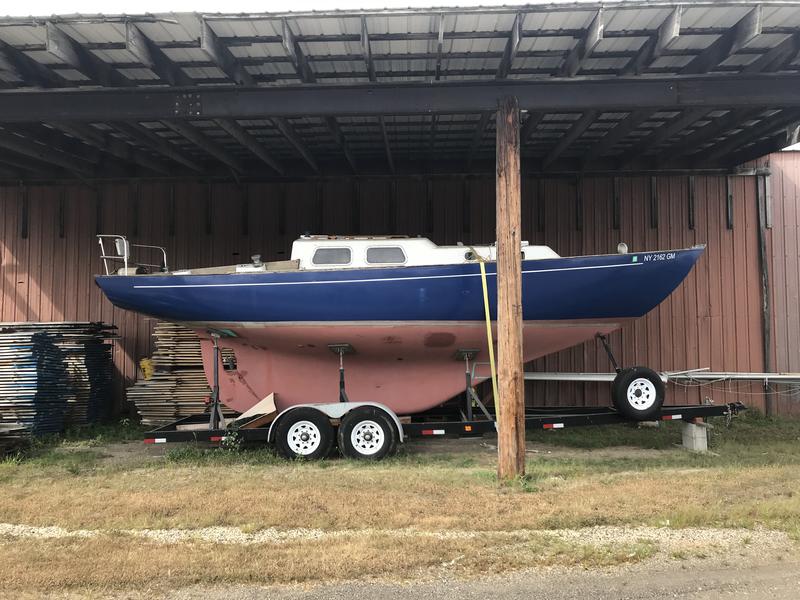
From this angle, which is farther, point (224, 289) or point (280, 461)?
point (224, 289)

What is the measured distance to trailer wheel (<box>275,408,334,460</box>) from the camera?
24.9 feet

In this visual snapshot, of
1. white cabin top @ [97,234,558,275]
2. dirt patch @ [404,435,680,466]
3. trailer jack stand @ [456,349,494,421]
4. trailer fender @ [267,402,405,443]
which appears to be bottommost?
dirt patch @ [404,435,680,466]

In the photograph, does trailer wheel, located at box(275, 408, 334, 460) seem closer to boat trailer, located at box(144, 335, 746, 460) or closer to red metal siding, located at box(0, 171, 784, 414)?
boat trailer, located at box(144, 335, 746, 460)

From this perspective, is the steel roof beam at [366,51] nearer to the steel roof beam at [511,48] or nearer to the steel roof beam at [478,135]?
the steel roof beam at [511,48]

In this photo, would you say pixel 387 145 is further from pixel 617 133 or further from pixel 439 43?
pixel 617 133

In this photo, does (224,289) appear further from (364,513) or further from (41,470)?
(364,513)

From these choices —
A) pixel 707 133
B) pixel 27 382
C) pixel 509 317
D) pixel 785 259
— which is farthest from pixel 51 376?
pixel 785 259

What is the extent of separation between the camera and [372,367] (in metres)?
8.80

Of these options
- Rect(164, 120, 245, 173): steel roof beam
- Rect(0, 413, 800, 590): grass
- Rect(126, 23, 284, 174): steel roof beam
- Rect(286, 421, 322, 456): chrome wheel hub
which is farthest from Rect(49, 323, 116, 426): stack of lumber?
Rect(286, 421, 322, 456): chrome wheel hub

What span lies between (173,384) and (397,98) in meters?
6.14

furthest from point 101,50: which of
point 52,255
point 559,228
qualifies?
point 559,228

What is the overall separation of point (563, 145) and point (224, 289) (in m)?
6.12

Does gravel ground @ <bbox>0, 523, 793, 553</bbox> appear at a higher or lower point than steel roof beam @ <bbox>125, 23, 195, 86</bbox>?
lower

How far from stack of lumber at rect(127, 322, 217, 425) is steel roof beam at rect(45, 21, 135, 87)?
158 inches
